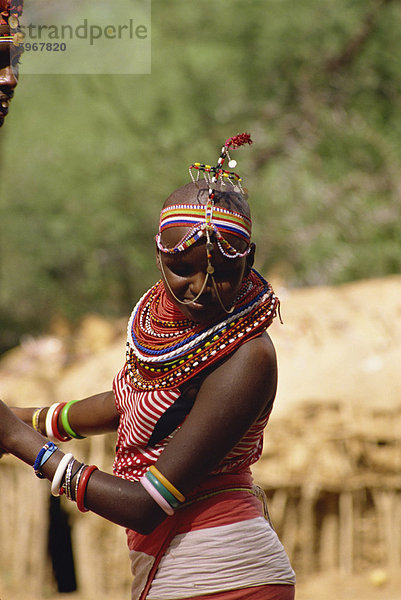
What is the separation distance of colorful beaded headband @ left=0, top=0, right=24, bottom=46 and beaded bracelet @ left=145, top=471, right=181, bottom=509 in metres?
1.14

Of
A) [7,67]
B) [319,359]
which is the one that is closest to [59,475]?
[7,67]

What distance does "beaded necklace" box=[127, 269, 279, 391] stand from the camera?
6.75 feet

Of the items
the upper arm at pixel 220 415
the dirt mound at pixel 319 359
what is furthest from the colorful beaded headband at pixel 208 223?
the dirt mound at pixel 319 359

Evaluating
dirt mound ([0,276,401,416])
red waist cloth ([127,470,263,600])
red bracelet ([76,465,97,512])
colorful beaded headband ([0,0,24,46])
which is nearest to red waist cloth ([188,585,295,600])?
red waist cloth ([127,470,263,600])

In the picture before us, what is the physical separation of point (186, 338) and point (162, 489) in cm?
40

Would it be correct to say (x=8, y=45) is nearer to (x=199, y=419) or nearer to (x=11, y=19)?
(x=11, y=19)

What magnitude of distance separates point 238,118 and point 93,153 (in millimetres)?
2132

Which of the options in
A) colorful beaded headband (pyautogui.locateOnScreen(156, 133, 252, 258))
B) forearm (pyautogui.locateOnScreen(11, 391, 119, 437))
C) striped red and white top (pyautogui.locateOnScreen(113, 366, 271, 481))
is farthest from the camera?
forearm (pyautogui.locateOnScreen(11, 391, 119, 437))

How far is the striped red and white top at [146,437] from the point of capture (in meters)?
2.11

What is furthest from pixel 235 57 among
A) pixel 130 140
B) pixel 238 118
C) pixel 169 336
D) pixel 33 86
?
pixel 169 336

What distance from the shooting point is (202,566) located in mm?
2131

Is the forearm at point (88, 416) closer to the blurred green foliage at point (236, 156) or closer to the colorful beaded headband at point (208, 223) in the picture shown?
the colorful beaded headband at point (208, 223)

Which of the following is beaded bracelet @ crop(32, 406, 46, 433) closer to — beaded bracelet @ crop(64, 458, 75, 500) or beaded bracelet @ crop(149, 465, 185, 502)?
beaded bracelet @ crop(64, 458, 75, 500)

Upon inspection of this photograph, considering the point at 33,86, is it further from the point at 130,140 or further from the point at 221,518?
the point at 221,518
